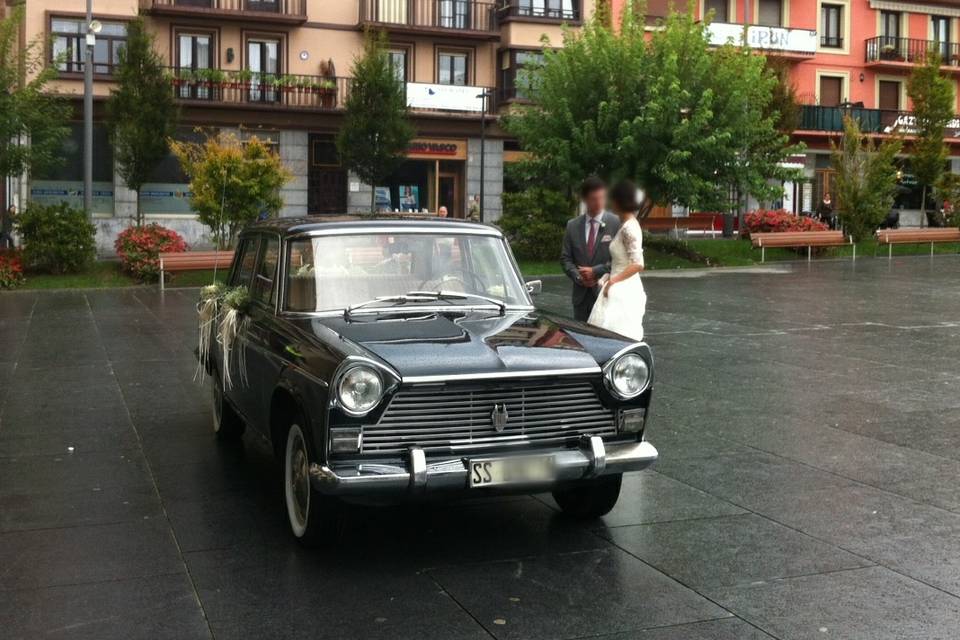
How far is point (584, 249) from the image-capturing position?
9.34 metres

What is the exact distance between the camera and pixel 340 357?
530 cm

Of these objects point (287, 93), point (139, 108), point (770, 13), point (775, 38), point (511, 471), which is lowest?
point (511, 471)

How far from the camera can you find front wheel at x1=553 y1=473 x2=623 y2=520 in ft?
19.7

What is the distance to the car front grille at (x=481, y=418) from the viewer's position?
208 inches

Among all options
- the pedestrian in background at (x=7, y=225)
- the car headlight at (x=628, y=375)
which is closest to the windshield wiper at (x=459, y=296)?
the car headlight at (x=628, y=375)

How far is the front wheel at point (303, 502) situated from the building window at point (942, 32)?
50930mm

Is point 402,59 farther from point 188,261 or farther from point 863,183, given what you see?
point 188,261

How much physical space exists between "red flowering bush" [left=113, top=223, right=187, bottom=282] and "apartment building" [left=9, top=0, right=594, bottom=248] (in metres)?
9.91

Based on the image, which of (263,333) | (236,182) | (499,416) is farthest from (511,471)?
(236,182)

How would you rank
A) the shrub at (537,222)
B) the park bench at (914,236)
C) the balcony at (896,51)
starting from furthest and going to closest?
the balcony at (896,51) < the park bench at (914,236) < the shrub at (537,222)

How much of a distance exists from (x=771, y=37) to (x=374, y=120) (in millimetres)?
18591

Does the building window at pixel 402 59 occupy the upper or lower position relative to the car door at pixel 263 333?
upper

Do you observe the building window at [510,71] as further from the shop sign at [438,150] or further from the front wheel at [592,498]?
the front wheel at [592,498]

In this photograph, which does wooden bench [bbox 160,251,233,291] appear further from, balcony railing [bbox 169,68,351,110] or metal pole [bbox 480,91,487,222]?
metal pole [bbox 480,91,487,222]
